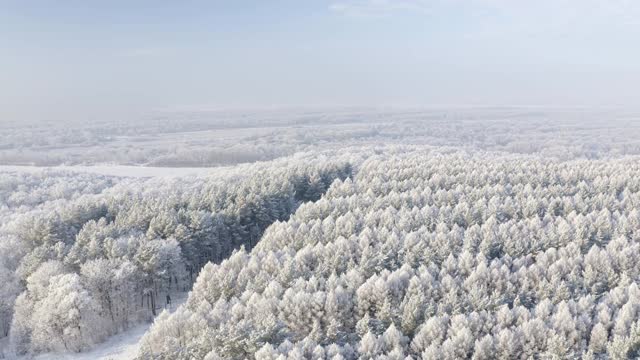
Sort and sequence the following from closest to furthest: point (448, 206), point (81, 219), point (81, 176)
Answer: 1. point (448, 206)
2. point (81, 219)
3. point (81, 176)

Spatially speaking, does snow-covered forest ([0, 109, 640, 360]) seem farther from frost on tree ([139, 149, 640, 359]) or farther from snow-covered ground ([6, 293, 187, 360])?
snow-covered ground ([6, 293, 187, 360])

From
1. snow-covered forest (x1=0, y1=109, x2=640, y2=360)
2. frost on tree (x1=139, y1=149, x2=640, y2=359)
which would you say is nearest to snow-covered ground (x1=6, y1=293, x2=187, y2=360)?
snow-covered forest (x1=0, y1=109, x2=640, y2=360)

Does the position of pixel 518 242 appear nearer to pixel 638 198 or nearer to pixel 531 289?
pixel 531 289

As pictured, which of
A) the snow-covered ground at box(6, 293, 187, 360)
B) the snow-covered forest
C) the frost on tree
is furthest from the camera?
the snow-covered ground at box(6, 293, 187, 360)

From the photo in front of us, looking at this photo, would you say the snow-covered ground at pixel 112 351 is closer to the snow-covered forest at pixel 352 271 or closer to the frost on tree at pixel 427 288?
the snow-covered forest at pixel 352 271

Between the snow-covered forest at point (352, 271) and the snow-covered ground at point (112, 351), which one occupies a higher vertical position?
the snow-covered forest at point (352, 271)

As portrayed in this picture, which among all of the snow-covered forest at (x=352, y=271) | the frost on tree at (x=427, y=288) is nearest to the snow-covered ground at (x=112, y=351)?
the snow-covered forest at (x=352, y=271)

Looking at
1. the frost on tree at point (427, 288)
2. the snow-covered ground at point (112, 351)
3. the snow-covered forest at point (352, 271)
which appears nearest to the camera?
the frost on tree at point (427, 288)

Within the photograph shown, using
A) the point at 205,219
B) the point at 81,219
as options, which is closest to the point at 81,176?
the point at 81,219
